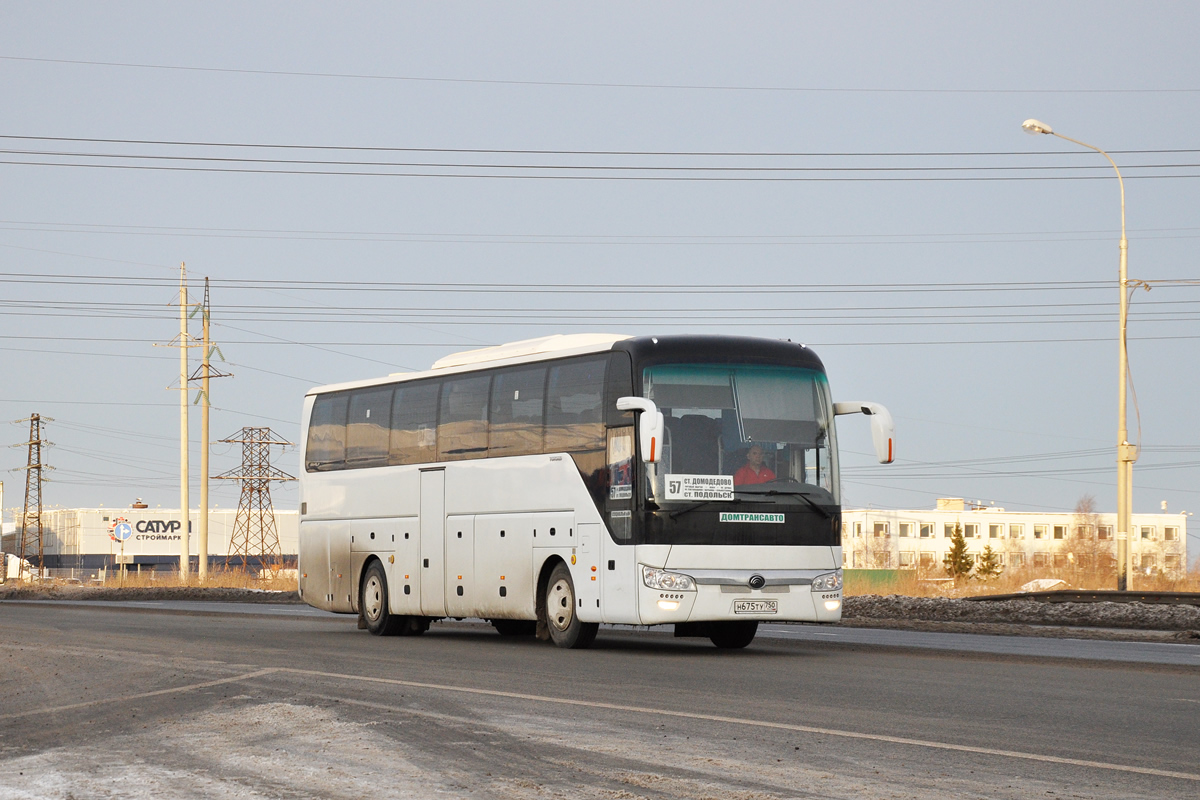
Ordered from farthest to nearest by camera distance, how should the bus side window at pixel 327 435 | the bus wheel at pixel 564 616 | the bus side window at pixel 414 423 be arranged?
the bus side window at pixel 327 435 → the bus side window at pixel 414 423 → the bus wheel at pixel 564 616

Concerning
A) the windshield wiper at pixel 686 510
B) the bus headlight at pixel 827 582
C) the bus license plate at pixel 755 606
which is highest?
the windshield wiper at pixel 686 510

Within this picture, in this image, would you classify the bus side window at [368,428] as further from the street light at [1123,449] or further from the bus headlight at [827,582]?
the street light at [1123,449]

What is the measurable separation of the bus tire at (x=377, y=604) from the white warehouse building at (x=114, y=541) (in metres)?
118

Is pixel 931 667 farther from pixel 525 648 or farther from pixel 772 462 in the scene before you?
pixel 525 648

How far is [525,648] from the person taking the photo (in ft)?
62.0

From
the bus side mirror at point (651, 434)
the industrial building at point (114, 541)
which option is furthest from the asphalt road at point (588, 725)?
the industrial building at point (114, 541)

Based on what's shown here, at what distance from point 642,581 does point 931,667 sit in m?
3.55

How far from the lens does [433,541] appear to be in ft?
69.9

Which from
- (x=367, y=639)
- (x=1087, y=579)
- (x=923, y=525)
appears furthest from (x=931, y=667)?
(x=923, y=525)

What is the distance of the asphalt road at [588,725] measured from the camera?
302 inches

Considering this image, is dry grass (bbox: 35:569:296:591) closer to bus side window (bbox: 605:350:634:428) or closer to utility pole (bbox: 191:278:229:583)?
utility pole (bbox: 191:278:229:583)

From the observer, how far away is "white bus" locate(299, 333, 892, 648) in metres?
17.5

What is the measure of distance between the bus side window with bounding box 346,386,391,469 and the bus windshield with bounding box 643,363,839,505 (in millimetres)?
6069

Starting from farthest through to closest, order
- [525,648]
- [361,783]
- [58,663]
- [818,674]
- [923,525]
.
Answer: [923,525]
[525,648]
[58,663]
[818,674]
[361,783]
